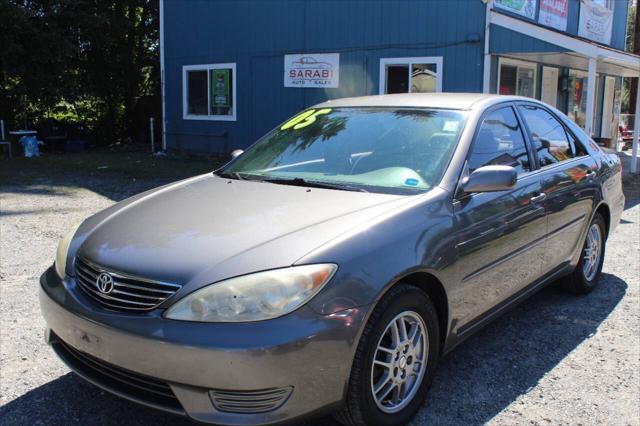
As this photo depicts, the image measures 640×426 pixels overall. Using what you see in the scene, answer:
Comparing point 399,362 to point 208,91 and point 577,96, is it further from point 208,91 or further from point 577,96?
point 577,96

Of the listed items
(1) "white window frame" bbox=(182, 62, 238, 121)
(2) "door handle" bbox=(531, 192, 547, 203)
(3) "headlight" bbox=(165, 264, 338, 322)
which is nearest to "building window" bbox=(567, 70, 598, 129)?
(1) "white window frame" bbox=(182, 62, 238, 121)

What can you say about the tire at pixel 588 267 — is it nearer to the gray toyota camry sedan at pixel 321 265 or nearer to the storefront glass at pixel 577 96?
the gray toyota camry sedan at pixel 321 265

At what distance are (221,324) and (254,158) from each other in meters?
1.93

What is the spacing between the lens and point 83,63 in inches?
749

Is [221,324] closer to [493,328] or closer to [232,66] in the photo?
[493,328]

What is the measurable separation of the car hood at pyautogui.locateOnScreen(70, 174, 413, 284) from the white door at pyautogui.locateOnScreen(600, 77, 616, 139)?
1858 centimetres

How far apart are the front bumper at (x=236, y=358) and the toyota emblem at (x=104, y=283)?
11 cm

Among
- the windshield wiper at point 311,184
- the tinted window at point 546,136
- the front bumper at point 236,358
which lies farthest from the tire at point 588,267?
the front bumper at point 236,358

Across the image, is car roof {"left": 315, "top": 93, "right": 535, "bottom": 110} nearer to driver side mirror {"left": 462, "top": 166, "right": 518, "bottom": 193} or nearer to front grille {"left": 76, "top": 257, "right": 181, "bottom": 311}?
driver side mirror {"left": 462, "top": 166, "right": 518, "bottom": 193}

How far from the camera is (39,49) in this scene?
16.4 meters

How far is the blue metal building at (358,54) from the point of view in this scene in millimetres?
11883

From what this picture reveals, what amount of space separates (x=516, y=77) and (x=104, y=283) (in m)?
13.1

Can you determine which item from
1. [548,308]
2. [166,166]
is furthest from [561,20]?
[548,308]

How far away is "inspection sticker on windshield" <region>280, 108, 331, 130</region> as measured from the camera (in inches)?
169
